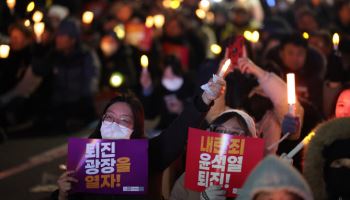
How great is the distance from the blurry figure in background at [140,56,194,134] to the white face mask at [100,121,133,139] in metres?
3.68

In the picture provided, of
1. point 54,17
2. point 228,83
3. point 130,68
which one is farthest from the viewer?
point 54,17

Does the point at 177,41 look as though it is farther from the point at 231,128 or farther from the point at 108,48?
the point at 231,128

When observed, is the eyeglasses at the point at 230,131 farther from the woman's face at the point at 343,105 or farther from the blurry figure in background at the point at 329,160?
the woman's face at the point at 343,105

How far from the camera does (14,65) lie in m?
11.2

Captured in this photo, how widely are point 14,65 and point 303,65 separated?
5167 millimetres

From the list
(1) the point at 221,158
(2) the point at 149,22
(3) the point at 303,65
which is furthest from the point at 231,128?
(2) the point at 149,22

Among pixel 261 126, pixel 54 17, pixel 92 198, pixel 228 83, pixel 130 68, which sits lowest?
pixel 92 198

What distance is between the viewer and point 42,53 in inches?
447

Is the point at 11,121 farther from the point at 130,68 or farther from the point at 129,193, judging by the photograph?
the point at 129,193

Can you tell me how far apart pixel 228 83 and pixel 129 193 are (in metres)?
1.79

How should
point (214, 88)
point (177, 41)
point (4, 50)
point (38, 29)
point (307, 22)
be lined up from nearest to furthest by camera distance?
point (214, 88) < point (4, 50) < point (38, 29) < point (307, 22) < point (177, 41)

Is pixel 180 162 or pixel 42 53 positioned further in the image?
pixel 42 53

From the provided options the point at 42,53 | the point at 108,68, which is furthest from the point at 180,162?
the point at 108,68

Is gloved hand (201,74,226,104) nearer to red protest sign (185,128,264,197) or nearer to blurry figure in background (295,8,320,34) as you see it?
red protest sign (185,128,264,197)
